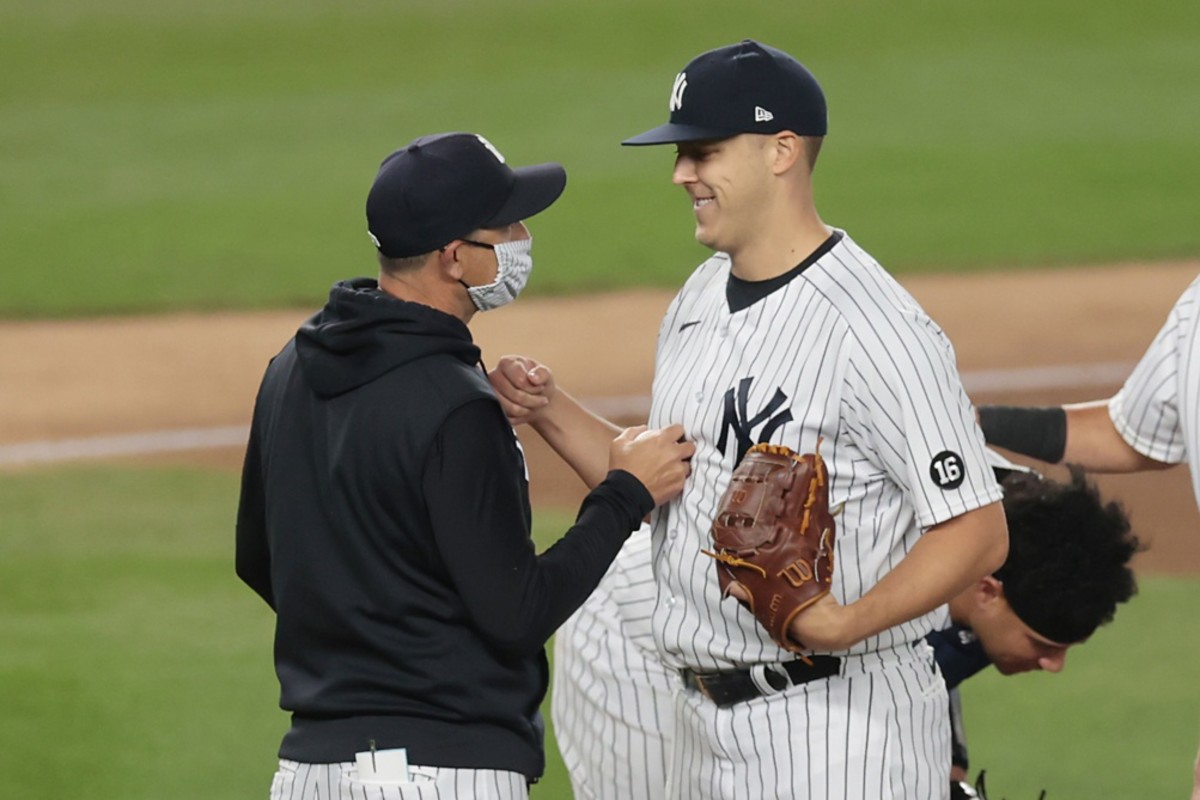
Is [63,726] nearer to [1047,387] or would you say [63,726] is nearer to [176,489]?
[176,489]

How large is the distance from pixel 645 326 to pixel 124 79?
7.11m

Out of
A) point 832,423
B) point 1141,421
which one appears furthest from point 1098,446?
point 832,423

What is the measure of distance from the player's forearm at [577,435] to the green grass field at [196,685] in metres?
1.95

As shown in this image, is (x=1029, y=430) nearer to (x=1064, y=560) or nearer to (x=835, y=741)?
(x=1064, y=560)

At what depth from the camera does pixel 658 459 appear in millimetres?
3340

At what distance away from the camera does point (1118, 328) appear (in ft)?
34.2

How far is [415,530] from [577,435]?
2.55ft

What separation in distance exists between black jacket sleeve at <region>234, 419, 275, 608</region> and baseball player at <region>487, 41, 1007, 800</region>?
0.78 m

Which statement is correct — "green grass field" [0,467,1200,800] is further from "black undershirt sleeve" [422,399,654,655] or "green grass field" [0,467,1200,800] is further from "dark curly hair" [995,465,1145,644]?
"black undershirt sleeve" [422,399,654,655]

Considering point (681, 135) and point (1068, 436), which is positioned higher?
point (681, 135)

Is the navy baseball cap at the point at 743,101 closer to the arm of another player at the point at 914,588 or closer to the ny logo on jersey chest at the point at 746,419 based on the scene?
the ny logo on jersey chest at the point at 746,419

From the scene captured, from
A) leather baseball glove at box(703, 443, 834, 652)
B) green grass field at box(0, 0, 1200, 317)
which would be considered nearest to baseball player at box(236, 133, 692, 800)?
leather baseball glove at box(703, 443, 834, 652)

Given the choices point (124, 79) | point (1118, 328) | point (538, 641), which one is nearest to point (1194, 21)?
point (1118, 328)

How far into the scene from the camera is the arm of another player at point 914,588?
3090 mm
